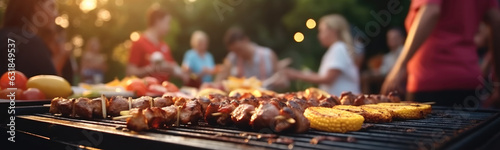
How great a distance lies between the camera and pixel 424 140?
5.76ft

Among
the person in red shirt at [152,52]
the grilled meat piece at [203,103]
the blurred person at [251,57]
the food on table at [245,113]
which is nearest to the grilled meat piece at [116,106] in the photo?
the food on table at [245,113]

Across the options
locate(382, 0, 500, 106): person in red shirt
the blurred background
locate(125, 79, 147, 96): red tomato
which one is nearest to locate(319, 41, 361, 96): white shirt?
locate(382, 0, 500, 106): person in red shirt

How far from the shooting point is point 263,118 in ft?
6.97

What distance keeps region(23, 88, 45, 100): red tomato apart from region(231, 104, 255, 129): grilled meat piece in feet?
Answer: 7.91

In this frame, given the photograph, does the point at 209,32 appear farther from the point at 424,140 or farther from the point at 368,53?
the point at 424,140

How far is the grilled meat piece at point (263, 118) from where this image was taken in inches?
83.6

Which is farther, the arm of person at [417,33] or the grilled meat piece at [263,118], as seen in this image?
the arm of person at [417,33]

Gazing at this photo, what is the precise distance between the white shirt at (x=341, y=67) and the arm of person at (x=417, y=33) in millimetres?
2694

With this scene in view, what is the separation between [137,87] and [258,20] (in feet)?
24.7

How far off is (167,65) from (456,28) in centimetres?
508

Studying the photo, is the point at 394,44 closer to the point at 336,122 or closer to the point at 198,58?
the point at 198,58

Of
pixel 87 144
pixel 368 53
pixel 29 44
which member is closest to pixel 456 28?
pixel 87 144

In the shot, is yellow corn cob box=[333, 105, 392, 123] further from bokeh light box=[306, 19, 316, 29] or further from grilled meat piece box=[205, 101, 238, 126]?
bokeh light box=[306, 19, 316, 29]

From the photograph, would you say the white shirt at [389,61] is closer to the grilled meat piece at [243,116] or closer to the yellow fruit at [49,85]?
the yellow fruit at [49,85]
